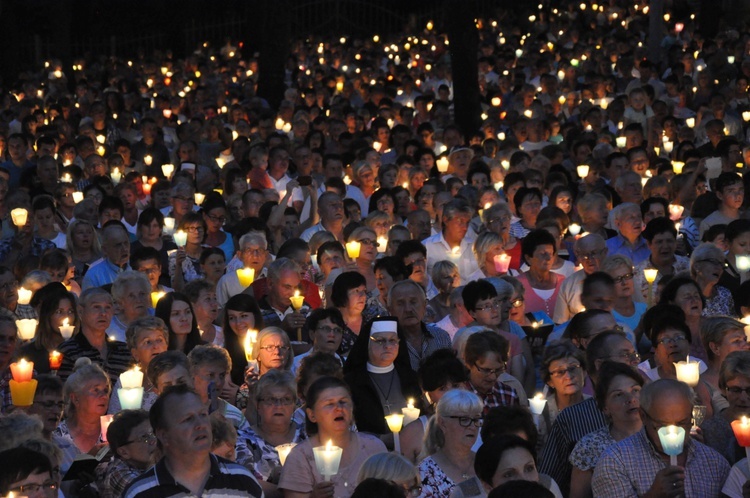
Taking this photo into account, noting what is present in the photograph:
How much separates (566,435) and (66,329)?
325 centimetres

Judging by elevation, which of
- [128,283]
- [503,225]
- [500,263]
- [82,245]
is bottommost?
[128,283]

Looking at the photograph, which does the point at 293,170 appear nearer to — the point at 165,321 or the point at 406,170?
the point at 406,170

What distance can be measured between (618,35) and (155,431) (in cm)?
1982

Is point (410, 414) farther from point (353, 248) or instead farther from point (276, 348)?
point (353, 248)

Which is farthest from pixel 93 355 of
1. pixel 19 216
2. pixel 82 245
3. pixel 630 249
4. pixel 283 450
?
pixel 630 249

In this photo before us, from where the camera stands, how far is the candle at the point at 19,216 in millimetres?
12039

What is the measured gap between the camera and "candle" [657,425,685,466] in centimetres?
620

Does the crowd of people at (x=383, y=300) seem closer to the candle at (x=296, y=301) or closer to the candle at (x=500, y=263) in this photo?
the candle at (x=500, y=263)

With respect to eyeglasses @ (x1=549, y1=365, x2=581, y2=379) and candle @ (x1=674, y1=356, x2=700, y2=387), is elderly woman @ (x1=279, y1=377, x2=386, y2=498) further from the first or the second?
candle @ (x1=674, y1=356, x2=700, y2=387)

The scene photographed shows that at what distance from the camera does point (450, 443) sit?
671cm

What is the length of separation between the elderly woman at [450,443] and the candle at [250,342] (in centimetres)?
206

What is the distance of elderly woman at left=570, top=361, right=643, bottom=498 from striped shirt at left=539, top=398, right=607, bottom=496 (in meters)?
0.26

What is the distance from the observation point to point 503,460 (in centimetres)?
595

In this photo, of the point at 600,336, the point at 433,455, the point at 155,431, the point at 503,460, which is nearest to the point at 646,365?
the point at 600,336
